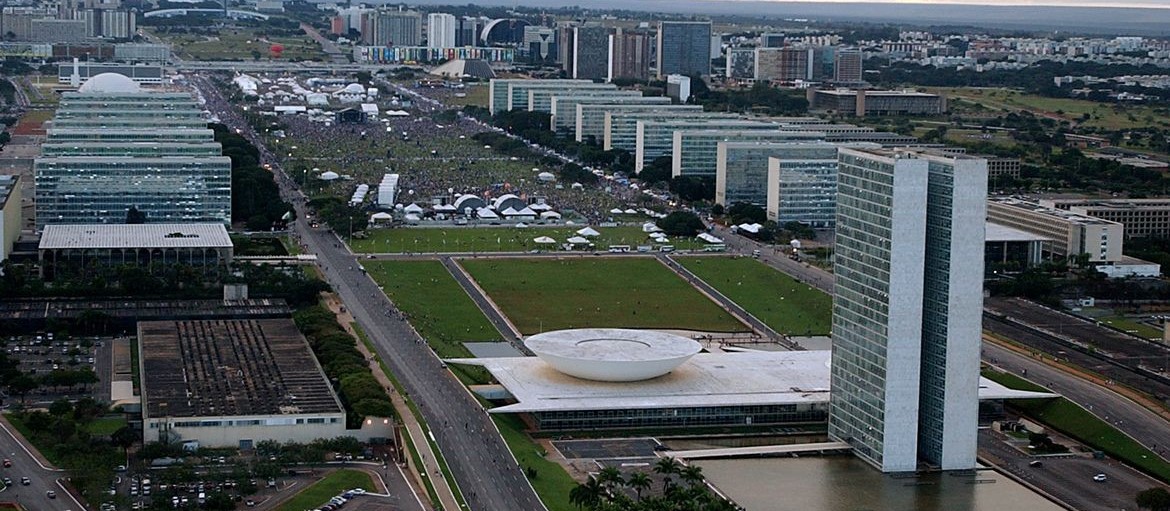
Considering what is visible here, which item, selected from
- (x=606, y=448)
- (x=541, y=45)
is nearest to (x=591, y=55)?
(x=541, y=45)

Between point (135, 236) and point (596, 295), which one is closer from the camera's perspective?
point (596, 295)

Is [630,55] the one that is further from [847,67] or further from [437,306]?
[437,306]

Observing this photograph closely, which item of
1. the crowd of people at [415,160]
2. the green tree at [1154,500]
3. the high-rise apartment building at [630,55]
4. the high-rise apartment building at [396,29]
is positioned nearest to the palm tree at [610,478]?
the green tree at [1154,500]

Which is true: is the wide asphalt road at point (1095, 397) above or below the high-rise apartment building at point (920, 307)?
below

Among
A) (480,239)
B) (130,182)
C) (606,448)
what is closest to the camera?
(606,448)

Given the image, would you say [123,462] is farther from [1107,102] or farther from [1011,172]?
[1107,102]

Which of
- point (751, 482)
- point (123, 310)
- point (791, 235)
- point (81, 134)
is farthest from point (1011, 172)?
point (751, 482)

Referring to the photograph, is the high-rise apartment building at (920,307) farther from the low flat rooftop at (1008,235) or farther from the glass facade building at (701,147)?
the glass facade building at (701,147)
